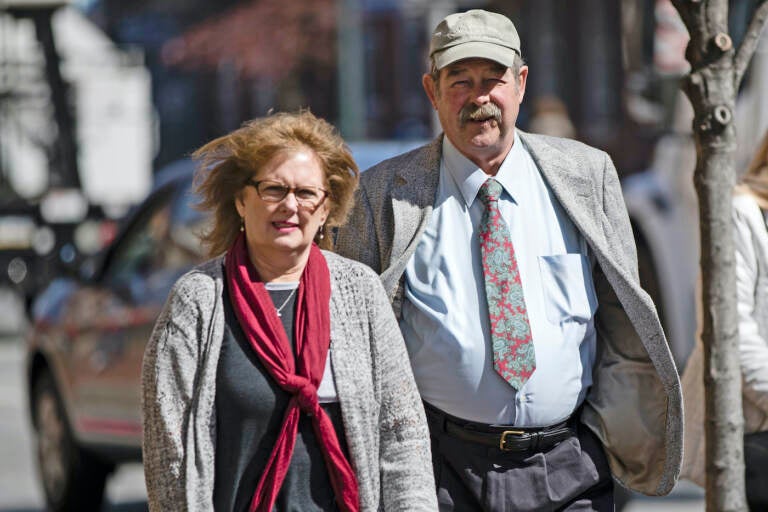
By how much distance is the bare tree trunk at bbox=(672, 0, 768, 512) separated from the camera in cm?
439

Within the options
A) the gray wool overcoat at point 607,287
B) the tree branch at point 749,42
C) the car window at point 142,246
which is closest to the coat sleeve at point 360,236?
the gray wool overcoat at point 607,287

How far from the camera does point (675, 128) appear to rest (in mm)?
11609

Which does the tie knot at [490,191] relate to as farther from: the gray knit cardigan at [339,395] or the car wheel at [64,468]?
the car wheel at [64,468]

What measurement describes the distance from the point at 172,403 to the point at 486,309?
0.87 m

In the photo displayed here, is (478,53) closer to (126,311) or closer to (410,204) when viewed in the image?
(410,204)

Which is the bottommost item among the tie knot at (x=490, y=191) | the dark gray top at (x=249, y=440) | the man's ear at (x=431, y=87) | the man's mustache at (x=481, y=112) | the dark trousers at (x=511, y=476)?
the dark trousers at (x=511, y=476)

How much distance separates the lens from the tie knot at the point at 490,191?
4211 millimetres

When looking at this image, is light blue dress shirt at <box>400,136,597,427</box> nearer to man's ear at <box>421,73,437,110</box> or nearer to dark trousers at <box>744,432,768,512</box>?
man's ear at <box>421,73,437,110</box>

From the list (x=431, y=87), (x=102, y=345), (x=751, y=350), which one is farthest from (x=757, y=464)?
(x=102, y=345)

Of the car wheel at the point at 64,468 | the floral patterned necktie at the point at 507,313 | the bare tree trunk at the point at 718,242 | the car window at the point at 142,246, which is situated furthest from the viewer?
the car wheel at the point at 64,468

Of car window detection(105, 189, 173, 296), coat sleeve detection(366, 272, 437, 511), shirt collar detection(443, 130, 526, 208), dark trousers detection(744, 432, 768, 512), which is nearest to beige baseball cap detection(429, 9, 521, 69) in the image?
shirt collar detection(443, 130, 526, 208)

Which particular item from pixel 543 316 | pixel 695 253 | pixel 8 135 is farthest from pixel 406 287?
pixel 8 135

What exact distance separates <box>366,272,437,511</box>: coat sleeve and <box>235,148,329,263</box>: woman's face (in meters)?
0.22

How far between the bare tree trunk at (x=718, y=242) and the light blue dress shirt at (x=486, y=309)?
0.39 metres
